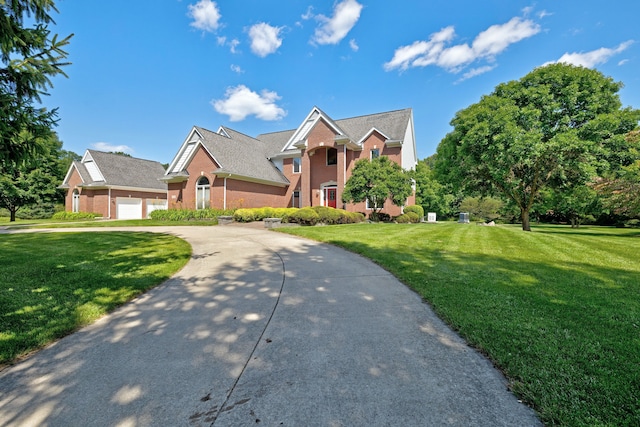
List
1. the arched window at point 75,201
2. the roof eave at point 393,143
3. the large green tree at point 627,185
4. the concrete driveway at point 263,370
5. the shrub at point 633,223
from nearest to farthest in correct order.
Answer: the concrete driveway at point 263,370 → the large green tree at point 627,185 → the shrub at point 633,223 → the roof eave at point 393,143 → the arched window at point 75,201

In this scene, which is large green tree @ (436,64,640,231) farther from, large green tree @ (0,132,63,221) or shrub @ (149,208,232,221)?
large green tree @ (0,132,63,221)

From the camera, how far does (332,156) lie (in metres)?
25.1

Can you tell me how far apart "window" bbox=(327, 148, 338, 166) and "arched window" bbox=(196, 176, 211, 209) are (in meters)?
10.5

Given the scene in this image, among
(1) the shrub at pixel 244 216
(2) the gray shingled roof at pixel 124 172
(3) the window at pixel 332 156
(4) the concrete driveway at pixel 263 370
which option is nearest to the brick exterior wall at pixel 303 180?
(3) the window at pixel 332 156

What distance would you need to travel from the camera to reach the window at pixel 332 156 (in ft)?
82.0

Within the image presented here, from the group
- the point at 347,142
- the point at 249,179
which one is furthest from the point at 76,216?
the point at 347,142

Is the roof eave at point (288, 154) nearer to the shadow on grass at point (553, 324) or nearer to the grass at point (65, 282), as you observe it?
the grass at point (65, 282)

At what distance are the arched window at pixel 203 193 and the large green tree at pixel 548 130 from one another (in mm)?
17703

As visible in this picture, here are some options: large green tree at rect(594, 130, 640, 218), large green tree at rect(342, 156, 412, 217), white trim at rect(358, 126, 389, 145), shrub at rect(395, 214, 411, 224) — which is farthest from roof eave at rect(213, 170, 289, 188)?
large green tree at rect(594, 130, 640, 218)

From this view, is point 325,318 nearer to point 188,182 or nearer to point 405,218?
point 405,218

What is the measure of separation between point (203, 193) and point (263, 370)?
21.3 metres

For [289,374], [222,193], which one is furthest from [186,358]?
[222,193]

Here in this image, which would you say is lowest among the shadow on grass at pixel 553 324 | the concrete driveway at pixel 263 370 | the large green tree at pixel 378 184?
the concrete driveway at pixel 263 370

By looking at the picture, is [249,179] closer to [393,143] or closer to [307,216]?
[307,216]
